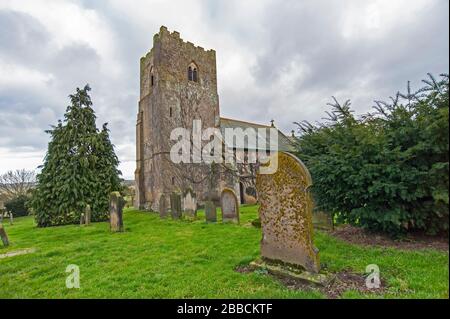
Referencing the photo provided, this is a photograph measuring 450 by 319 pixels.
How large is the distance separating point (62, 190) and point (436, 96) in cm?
1697

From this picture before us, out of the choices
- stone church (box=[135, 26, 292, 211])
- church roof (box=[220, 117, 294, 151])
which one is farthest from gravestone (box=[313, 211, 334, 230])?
church roof (box=[220, 117, 294, 151])

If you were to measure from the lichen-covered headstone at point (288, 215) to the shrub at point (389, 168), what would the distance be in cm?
215

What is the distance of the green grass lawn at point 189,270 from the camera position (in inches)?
142

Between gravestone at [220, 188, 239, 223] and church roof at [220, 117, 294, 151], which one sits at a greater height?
church roof at [220, 117, 294, 151]

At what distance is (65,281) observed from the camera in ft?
14.6

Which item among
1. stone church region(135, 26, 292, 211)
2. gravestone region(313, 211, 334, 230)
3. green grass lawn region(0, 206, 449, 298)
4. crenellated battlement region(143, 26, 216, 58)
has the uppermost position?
crenellated battlement region(143, 26, 216, 58)

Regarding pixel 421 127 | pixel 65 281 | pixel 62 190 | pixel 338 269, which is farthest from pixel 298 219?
pixel 62 190

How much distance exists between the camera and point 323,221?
8133 millimetres

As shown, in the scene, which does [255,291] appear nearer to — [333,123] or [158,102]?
[333,123]

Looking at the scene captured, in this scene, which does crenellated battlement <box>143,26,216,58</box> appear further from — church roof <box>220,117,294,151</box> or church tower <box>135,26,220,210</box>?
church roof <box>220,117,294,151</box>

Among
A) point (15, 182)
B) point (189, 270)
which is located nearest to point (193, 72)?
point (189, 270)

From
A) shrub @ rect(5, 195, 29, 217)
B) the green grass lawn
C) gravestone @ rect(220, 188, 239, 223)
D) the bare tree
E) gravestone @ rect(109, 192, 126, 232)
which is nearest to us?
the green grass lawn

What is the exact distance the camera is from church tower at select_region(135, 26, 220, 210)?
1989 centimetres

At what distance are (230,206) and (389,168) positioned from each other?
6473mm
